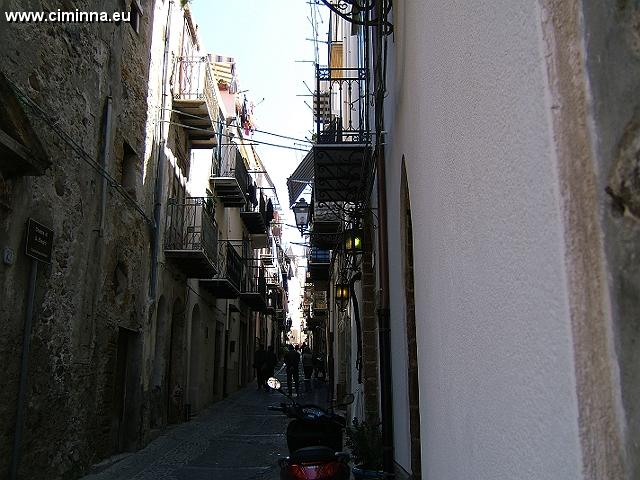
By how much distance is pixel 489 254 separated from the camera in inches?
91.8

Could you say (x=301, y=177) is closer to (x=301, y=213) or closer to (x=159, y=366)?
(x=301, y=213)

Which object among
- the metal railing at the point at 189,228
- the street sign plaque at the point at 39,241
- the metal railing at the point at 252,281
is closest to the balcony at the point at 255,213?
the metal railing at the point at 252,281

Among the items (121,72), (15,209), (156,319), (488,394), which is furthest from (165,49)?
(488,394)

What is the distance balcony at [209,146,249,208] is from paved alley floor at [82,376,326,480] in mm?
7682

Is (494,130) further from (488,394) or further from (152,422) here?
(152,422)

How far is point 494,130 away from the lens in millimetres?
2219

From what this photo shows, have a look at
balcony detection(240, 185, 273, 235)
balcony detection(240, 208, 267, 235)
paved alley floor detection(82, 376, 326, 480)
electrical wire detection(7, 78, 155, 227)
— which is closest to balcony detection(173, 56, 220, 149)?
electrical wire detection(7, 78, 155, 227)

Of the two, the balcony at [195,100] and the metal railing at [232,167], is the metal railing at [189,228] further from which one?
the metal railing at [232,167]

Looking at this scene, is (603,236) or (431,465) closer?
(603,236)

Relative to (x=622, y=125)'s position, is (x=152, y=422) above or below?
below

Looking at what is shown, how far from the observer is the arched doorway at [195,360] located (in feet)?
53.9

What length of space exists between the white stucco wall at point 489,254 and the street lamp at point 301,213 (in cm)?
1369

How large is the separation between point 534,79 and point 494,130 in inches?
18.2

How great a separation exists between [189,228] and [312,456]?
1009cm
